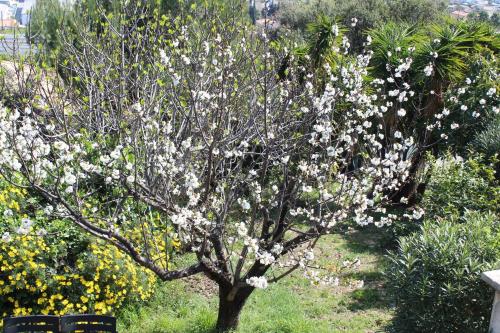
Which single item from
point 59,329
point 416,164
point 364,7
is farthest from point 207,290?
point 364,7

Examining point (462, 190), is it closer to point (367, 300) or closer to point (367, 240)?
point (367, 300)

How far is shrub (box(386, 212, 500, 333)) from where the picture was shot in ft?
12.7

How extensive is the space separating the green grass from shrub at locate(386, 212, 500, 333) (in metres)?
0.90

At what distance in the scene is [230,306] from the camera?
4828mm

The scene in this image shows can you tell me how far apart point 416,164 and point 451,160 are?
172cm

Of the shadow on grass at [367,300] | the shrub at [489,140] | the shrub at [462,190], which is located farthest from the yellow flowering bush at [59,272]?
the shrub at [489,140]

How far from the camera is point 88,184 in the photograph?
21.1 ft

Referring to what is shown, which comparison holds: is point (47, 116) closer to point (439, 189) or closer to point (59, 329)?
point (59, 329)

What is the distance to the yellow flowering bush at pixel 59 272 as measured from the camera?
482 cm

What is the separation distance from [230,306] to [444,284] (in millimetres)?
1899

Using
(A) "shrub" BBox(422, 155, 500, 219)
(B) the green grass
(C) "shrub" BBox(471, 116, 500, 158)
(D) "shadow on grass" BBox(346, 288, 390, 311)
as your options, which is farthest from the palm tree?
(B) the green grass

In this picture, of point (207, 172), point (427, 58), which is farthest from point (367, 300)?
point (427, 58)

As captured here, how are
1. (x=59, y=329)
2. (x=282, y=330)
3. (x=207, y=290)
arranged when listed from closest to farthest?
(x=59, y=329), (x=282, y=330), (x=207, y=290)

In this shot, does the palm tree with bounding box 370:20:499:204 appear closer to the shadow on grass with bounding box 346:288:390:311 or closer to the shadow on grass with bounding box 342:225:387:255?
the shadow on grass with bounding box 342:225:387:255
